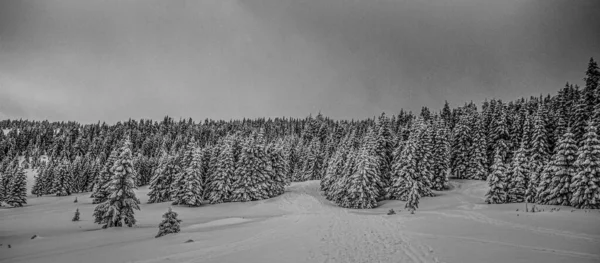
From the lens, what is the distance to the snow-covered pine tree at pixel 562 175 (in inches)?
1098

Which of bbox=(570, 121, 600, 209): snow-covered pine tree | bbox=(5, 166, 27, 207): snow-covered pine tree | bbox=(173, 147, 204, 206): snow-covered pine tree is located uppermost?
bbox=(570, 121, 600, 209): snow-covered pine tree

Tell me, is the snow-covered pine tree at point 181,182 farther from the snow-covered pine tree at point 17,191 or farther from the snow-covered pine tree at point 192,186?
the snow-covered pine tree at point 17,191

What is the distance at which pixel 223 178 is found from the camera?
49.9 metres

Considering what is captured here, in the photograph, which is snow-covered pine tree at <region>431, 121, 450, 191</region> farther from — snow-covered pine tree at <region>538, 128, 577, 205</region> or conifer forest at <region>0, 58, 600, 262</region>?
snow-covered pine tree at <region>538, 128, 577, 205</region>

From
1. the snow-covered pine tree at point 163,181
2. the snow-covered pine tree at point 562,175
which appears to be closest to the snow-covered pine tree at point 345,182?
the snow-covered pine tree at point 562,175

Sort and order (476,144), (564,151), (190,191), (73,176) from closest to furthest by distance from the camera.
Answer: (564,151) → (190,191) → (476,144) → (73,176)

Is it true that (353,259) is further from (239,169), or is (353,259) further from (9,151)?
(9,151)

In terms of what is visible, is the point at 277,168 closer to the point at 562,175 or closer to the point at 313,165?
the point at 313,165

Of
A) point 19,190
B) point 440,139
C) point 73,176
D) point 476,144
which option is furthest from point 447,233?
point 73,176

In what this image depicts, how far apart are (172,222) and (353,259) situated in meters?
13.9

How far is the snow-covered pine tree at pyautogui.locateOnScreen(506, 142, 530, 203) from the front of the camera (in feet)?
118

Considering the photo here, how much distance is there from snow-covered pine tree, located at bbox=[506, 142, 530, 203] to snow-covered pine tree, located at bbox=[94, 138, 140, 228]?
44388 mm

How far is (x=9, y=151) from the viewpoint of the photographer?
13388 cm

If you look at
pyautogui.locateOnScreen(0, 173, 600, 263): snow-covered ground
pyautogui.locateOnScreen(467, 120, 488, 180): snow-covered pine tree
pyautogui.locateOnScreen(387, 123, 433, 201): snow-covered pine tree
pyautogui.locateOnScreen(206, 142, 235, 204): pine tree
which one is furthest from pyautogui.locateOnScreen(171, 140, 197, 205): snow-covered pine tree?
pyautogui.locateOnScreen(467, 120, 488, 180): snow-covered pine tree
